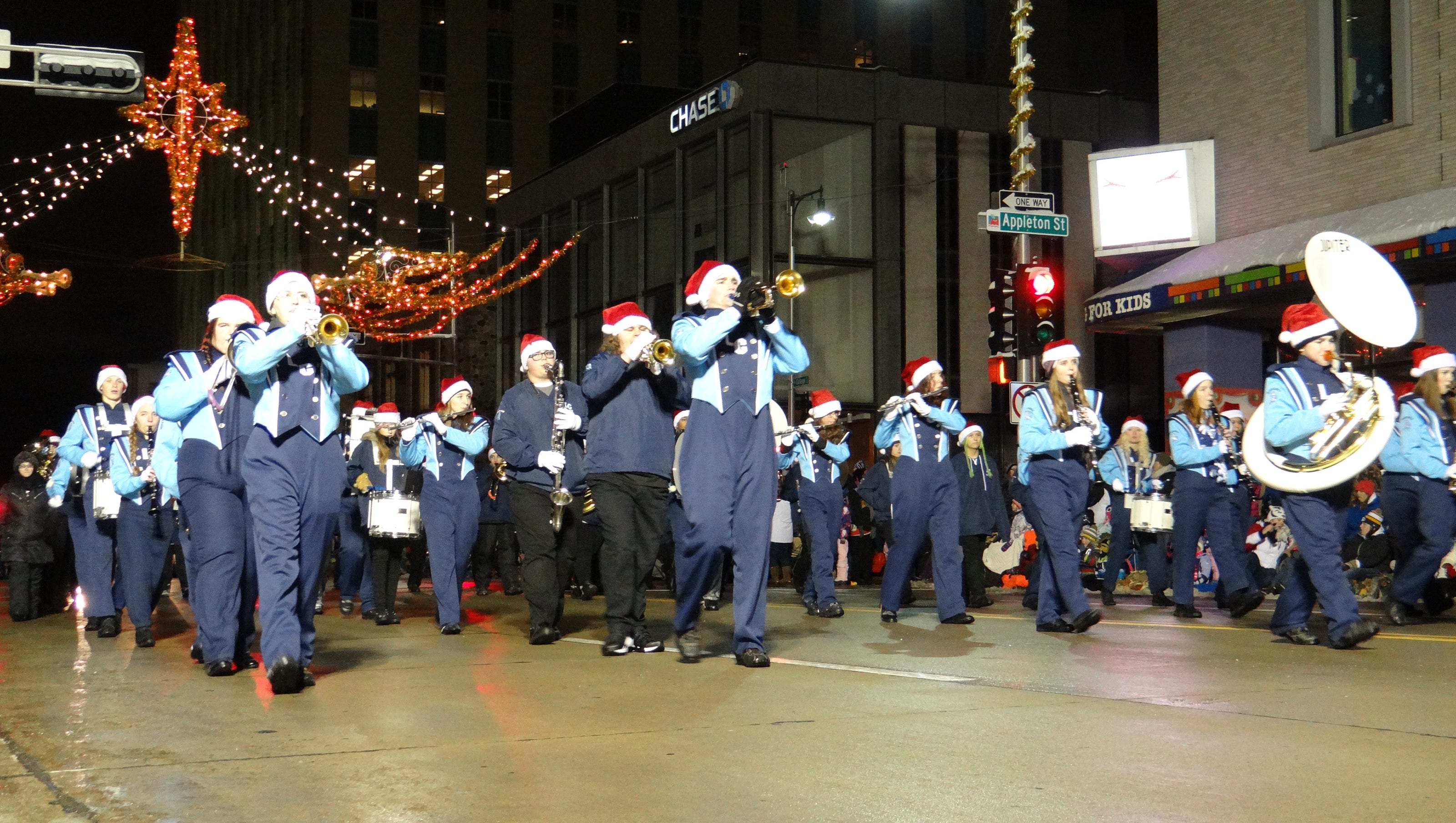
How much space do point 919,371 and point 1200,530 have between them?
9.19 ft

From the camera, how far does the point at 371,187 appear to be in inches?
2237

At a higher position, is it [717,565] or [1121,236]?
[1121,236]

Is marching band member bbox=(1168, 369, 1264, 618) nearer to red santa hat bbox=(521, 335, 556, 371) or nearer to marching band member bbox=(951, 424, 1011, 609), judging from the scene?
marching band member bbox=(951, 424, 1011, 609)

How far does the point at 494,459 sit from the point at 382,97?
4616 cm

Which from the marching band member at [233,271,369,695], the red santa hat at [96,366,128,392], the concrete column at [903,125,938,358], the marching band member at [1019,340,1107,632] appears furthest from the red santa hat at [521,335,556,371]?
the concrete column at [903,125,938,358]

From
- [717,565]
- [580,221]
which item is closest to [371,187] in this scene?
[580,221]

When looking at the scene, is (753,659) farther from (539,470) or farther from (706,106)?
(706,106)

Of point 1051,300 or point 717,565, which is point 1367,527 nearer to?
point 1051,300

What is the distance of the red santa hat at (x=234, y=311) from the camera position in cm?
816

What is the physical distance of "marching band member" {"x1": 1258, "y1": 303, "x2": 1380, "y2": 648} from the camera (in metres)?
8.76

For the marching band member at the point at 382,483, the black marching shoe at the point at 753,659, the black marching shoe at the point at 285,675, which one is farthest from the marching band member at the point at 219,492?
the marching band member at the point at 382,483

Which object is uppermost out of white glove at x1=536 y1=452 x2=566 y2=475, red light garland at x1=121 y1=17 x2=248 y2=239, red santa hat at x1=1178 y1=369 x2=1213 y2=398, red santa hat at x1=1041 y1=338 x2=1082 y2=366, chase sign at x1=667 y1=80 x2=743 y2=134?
chase sign at x1=667 y1=80 x2=743 y2=134

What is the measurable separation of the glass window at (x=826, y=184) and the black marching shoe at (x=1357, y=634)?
25210mm

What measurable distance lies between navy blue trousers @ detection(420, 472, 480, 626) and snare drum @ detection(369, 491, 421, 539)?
1.25 feet
